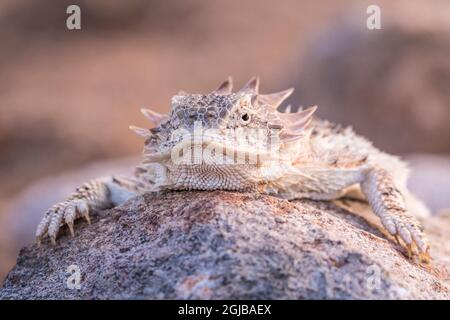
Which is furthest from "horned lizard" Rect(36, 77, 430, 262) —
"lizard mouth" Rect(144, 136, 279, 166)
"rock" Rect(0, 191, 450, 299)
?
"rock" Rect(0, 191, 450, 299)

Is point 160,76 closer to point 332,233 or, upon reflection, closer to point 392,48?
point 392,48

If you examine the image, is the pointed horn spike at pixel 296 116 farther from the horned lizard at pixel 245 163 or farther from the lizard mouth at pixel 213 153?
the lizard mouth at pixel 213 153

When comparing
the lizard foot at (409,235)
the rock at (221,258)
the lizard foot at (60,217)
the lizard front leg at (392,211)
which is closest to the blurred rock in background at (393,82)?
the lizard front leg at (392,211)

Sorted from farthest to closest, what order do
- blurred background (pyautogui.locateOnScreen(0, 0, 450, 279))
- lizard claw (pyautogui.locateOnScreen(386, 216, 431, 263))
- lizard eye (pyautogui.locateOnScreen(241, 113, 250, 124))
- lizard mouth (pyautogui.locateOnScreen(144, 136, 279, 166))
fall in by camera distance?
blurred background (pyautogui.locateOnScreen(0, 0, 450, 279)) < lizard claw (pyautogui.locateOnScreen(386, 216, 431, 263)) < lizard eye (pyautogui.locateOnScreen(241, 113, 250, 124)) < lizard mouth (pyautogui.locateOnScreen(144, 136, 279, 166))

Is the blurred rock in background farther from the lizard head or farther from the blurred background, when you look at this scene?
the lizard head

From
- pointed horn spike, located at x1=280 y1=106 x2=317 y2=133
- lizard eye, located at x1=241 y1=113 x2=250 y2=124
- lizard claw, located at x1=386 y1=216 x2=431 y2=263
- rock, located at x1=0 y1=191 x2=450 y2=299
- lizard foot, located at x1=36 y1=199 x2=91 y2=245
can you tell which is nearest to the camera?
rock, located at x1=0 y1=191 x2=450 y2=299

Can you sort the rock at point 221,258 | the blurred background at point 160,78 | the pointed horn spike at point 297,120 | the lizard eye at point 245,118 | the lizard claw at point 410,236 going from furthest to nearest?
the blurred background at point 160,78
the pointed horn spike at point 297,120
the lizard claw at point 410,236
the lizard eye at point 245,118
the rock at point 221,258

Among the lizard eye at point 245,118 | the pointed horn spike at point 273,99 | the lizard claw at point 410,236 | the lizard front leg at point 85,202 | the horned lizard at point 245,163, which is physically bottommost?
the lizard claw at point 410,236
